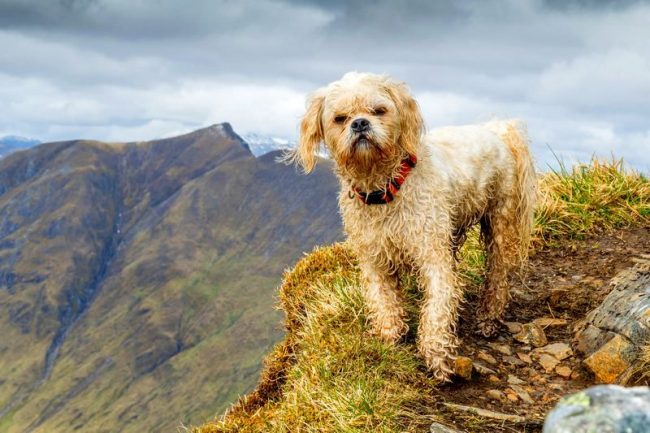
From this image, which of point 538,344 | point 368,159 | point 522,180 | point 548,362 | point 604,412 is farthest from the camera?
point 522,180

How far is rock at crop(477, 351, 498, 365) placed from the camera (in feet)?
28.2

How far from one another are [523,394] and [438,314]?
134cm

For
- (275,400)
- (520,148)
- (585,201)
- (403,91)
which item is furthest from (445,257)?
(585,201)

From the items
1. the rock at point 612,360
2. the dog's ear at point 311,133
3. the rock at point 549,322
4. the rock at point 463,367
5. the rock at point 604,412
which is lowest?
the rock at point 549,322

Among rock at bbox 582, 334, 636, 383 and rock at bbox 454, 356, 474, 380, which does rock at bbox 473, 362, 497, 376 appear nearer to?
rock at bbox 454, 356, 474, 380

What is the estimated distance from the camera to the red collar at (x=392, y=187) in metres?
7.69

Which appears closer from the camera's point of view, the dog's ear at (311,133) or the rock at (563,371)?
the dog's ear at (311,133)

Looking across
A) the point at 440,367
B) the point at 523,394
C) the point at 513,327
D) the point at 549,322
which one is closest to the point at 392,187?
the point at 440,367

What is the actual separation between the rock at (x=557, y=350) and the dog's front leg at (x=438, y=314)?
1676mm

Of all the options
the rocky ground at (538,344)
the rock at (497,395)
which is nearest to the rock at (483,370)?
the rocky ground at (538,344)

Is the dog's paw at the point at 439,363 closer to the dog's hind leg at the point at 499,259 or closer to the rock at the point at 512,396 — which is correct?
the rock at the point at 512,396

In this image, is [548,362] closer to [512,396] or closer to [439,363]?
[512,396]

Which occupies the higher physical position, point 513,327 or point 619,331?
point 619,331

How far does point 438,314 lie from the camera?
25.2 ft
